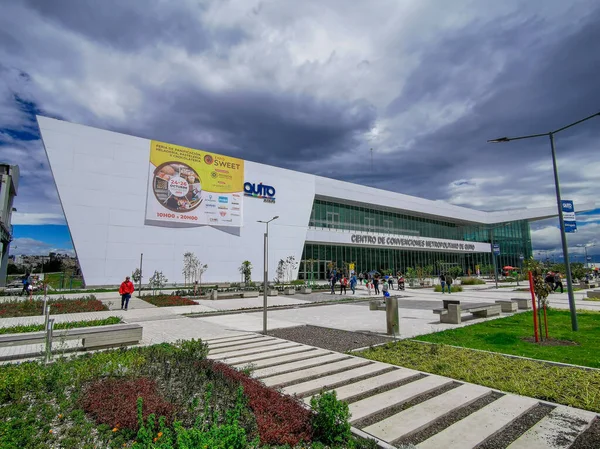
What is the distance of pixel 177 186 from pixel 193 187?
1657 millimetres

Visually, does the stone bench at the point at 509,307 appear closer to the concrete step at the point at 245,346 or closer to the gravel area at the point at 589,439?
the concrete step at the point at 245,346

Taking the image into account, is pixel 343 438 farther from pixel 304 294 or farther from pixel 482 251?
pixel 482 251

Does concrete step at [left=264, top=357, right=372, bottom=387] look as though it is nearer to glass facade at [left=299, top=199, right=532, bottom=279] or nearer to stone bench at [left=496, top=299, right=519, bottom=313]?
stone bench at [left=496, top=299, right=519, bottom=313]

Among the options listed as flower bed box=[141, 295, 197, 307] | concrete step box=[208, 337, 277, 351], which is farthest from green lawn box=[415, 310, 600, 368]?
flower bed box=[141, 295, 197, 307]

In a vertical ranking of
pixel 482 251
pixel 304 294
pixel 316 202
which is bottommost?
pixel 304 294

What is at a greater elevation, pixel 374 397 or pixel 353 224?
pixel 353 224

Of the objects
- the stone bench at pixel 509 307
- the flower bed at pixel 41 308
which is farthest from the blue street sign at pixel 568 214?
the flower bed at pixel 41 308

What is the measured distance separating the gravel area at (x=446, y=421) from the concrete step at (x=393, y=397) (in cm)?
69

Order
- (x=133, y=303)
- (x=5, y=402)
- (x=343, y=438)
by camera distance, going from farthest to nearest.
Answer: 1. (x=133, y=303)
2. (x=5, y=402)
3. (x=343, y=438)

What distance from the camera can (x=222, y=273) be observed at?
35250 millimetres

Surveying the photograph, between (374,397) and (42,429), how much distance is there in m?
5.01

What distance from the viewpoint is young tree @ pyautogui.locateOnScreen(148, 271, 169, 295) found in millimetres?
29359

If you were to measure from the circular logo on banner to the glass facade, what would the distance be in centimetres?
1556

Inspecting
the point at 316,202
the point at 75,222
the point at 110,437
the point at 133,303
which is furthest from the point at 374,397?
the point at 316,202
